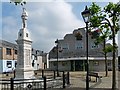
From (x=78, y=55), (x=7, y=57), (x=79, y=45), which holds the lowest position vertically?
(x=7, y=57)

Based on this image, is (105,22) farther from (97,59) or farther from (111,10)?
(97,59)

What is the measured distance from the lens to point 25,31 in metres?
21.0

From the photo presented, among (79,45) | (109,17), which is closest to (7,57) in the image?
(79,45)

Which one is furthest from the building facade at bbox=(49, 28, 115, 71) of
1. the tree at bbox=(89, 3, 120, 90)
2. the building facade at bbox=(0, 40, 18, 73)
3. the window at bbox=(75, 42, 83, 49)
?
the tree at bbox=(89, 3, 120, 90)

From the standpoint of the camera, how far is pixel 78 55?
53344mm

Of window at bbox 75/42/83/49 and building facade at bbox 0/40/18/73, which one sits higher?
window at bbox 75/42/83/49

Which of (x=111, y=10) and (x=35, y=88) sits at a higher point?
(x=111, y=10)

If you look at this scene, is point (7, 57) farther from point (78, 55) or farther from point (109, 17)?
point (109, 17)

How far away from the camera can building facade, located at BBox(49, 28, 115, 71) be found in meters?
52.3

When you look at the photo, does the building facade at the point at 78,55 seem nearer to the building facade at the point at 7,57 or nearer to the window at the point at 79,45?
the window at the point at 79,45

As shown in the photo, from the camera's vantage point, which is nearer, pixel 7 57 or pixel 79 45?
pixel 7 57

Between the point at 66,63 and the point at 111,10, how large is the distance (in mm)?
39278

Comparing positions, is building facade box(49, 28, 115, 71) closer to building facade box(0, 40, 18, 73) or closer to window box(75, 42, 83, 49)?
window box(75, 42, 83, 49)

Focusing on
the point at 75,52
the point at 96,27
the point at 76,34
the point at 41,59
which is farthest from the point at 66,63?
the point at 96,27
